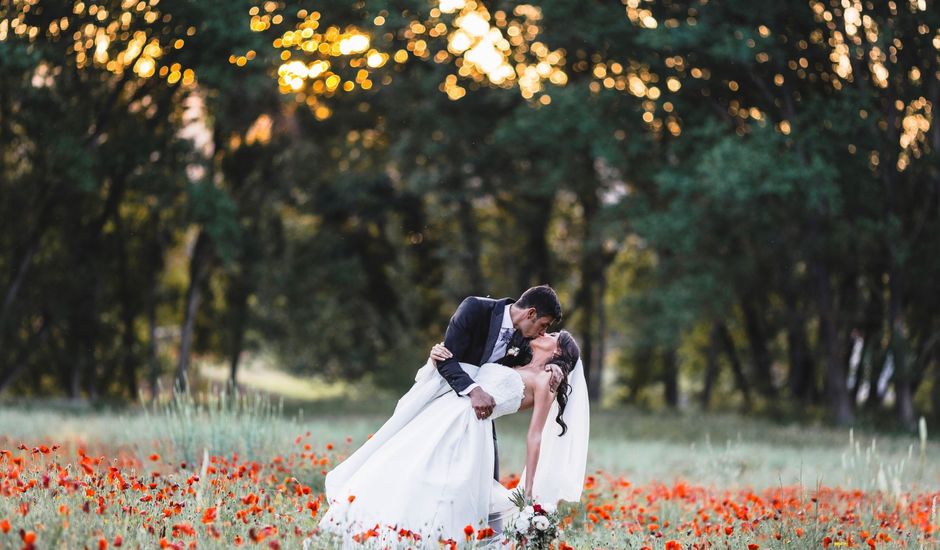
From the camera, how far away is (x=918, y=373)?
61.5 ft

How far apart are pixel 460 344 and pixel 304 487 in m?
1.46

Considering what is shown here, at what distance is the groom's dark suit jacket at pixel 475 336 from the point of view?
6281 millimetres

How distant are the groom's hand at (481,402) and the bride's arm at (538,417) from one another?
0.43 m

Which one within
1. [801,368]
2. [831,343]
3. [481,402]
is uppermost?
[481,402]

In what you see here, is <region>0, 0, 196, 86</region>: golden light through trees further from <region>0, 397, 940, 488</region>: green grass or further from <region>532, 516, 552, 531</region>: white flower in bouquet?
<region>532, 516, 552, 531</region>: white flower in bouquet

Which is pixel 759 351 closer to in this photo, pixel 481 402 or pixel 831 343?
pixel 831 343

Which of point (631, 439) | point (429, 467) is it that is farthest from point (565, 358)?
point (631, 439)

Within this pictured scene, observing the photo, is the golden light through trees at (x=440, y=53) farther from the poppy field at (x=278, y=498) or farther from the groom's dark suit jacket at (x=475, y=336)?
the groom's dark suit jacket at (x=475, y=336)

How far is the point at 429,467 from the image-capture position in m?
6.15

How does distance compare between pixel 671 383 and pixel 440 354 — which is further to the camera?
pixel 671 383

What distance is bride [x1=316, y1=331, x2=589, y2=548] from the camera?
239 inches

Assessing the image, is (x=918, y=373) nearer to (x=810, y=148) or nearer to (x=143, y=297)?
(x=810, y=148)

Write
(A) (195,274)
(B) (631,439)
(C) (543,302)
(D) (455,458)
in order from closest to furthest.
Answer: (C) (543,302) < (D) (455,458) < (B) (631,439) < (A) (195,274)

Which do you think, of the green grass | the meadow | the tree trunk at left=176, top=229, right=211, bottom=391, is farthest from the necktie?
the tree trunk at left=176, top=229, right=211, bottom=391
